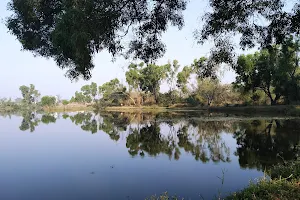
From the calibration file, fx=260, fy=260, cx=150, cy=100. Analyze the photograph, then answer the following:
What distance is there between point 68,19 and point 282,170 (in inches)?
237

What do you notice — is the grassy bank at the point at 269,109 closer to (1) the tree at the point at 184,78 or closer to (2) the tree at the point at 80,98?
(1) the tree at the point at 184,78

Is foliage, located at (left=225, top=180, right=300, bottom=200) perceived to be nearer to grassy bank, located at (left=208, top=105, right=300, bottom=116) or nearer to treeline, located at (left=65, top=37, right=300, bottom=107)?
treeline, located at (left=65, top=37, right=300, bottom=107)

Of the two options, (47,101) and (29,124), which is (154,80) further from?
(47,101)

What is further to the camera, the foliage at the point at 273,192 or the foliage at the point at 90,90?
the foliage at the point at 90,90

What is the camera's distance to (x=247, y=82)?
3306 cm

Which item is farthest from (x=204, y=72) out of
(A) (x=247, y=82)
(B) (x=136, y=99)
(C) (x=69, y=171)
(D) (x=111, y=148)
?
(B) (x=136, y=99)

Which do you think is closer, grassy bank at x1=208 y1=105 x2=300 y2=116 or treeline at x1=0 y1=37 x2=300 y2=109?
treeline at x1=0 y1=37 x2=300 y2=109

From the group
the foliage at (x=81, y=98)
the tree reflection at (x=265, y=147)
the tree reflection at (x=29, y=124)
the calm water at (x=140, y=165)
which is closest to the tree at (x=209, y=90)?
the tree reflection at (x=29, y=124)

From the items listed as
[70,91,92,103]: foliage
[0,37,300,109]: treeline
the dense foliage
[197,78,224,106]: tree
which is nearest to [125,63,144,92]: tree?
[0,37,300,109]: treeline

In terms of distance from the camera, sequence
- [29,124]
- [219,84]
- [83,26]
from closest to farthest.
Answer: [83,26] → [29,124] → [219,84]

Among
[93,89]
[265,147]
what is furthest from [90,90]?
[265,147]

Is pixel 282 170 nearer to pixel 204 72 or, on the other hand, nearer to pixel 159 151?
pixel 204 72

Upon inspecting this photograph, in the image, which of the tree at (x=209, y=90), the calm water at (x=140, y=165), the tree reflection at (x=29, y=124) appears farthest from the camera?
the tree at (x=209, y=90)

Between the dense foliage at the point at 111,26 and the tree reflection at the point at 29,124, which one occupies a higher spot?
the dense foliage at the point at 111,26
